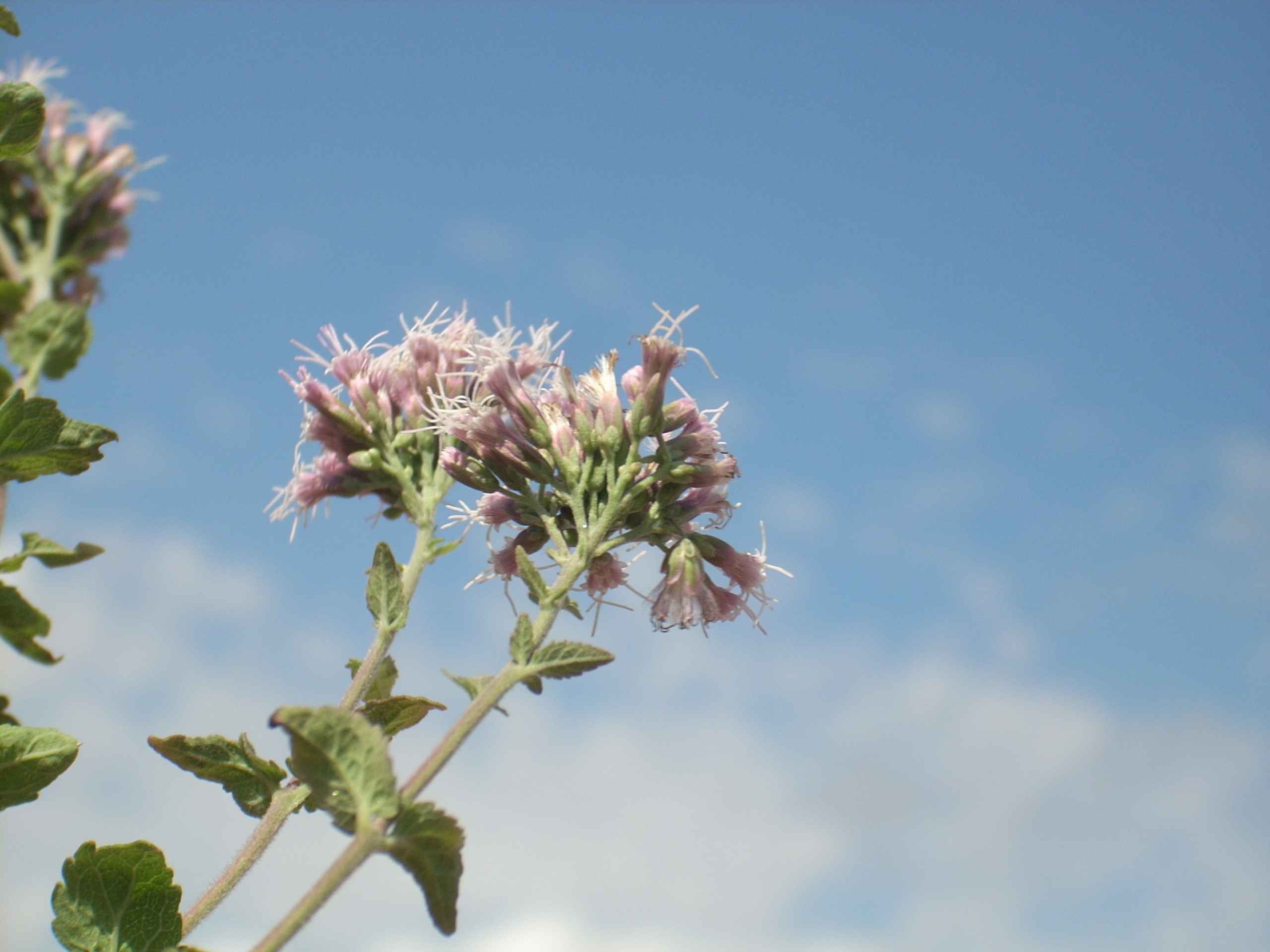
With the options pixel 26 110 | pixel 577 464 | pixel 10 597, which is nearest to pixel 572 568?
pixel 577 464

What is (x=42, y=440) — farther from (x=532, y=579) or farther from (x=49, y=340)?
(x=49, y=340)

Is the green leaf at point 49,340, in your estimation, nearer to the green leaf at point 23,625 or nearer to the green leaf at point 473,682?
the green leaf at point 23,625

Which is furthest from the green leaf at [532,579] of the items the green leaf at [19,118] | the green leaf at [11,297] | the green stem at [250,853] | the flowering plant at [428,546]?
the green leaf at [11,297]

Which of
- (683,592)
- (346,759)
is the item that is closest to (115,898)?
(346,759)

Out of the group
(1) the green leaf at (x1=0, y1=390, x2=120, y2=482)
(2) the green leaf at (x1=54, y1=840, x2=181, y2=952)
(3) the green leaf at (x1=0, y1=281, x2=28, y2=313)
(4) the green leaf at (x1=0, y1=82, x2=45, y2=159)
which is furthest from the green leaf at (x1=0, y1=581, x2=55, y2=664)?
(3) the green leaf at (x1=0, y1=281, x2=28, y2=313)

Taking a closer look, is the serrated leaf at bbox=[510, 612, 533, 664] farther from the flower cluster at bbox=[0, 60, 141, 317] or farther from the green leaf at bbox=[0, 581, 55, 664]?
the flower cluster at bbox=[0, 60, 141, 317]
